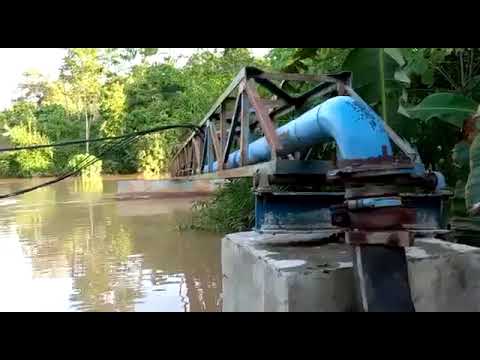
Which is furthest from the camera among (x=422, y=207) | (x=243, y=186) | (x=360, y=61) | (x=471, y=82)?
(x=243, y=186)

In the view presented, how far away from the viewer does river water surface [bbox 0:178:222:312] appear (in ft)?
18.7

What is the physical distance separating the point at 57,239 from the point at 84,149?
28535 millimetres

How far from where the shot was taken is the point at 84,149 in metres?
37.2

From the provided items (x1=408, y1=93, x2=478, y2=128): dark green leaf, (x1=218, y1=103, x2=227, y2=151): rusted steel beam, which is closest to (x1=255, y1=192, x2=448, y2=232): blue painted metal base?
(x1=408, y1=93, x2=478, y2=128): dark green leaf

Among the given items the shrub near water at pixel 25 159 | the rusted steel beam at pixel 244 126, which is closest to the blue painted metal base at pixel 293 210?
the rusted steel beam at pixel 244 126

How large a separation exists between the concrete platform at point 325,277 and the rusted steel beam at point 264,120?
63 centimetres

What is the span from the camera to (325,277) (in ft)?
8.39

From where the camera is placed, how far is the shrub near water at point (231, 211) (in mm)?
8828

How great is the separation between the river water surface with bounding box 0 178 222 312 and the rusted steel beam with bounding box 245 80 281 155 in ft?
8.57

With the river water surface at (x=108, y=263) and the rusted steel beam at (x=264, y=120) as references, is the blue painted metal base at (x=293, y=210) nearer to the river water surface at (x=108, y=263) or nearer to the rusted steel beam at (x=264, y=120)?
the rusted steel beam at (x=264, y=120)

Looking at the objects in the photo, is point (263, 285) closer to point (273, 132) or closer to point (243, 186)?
point (273, 132)

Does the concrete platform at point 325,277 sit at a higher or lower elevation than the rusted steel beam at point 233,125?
lower

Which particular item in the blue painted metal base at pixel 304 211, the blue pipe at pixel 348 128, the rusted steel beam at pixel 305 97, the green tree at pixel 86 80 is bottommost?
the blue painted metal base at pixel 304 211
